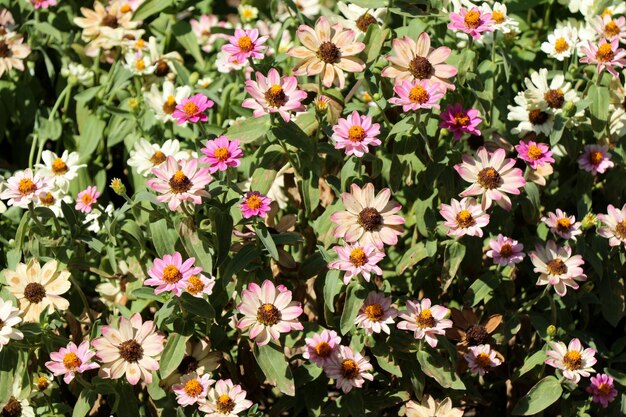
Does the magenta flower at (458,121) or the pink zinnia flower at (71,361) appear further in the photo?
the magenta flower at (458,121)

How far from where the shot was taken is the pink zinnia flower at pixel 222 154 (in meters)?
2.82

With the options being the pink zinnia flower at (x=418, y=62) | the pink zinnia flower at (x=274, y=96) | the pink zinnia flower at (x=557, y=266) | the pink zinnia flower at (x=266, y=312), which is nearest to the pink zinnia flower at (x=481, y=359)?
the pink zinnia flower at (x=557, y=266)

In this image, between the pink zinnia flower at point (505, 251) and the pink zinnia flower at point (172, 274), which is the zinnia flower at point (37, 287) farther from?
the pink zinnia flower at point (505, 251)

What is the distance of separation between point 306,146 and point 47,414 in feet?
4.02

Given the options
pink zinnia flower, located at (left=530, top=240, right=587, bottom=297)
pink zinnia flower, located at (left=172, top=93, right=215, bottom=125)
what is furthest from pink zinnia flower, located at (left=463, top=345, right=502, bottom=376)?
pink zinnia flower, located at (left=172, top=93, right=215, bottom=125)

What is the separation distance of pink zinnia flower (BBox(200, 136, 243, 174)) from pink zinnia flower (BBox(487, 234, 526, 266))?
2.90 ft

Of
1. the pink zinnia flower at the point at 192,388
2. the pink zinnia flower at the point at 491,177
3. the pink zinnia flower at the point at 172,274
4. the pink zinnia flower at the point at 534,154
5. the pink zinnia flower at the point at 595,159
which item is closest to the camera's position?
the pink zinnia flower at the point at 172,274

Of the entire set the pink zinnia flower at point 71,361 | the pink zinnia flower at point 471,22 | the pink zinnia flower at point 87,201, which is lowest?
the pink zinnia flower at point 71,361

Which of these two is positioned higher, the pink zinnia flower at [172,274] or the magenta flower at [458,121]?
the magenta flower at [458,121]

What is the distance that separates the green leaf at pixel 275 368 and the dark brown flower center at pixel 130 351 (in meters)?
0.36

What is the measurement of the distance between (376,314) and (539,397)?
0.62m

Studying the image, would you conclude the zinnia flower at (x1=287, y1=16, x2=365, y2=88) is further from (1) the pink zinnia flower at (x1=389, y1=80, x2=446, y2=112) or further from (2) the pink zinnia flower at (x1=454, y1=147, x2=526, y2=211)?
(2) the pink zinnia flower at (x1=454, y1=147, x2=526, y2=211)

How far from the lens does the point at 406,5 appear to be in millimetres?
3223

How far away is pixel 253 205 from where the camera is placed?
9.24 feet
